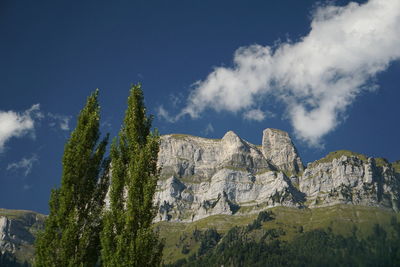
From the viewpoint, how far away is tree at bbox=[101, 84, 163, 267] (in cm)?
3219

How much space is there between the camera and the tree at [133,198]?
3219 centimetres

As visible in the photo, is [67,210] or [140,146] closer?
[67,210]

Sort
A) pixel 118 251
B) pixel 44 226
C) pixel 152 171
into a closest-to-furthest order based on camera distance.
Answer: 1. pixel 118 251
2. pixel 44 226
3. pixel 152 171

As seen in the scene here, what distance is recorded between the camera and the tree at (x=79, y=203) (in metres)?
32.2

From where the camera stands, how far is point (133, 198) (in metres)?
34.3

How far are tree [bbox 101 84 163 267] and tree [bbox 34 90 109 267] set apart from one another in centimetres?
172

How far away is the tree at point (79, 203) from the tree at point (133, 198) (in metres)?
1.72

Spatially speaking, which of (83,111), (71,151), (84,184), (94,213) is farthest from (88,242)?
(83,111)

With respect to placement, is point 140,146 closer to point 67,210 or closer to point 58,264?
point 67,210

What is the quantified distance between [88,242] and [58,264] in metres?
2.87

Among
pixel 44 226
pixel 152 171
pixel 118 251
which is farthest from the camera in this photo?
pixel 152 171

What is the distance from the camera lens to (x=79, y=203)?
34.8 metres

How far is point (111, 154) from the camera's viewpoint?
121 feet

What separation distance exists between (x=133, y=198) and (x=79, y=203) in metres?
4.73
